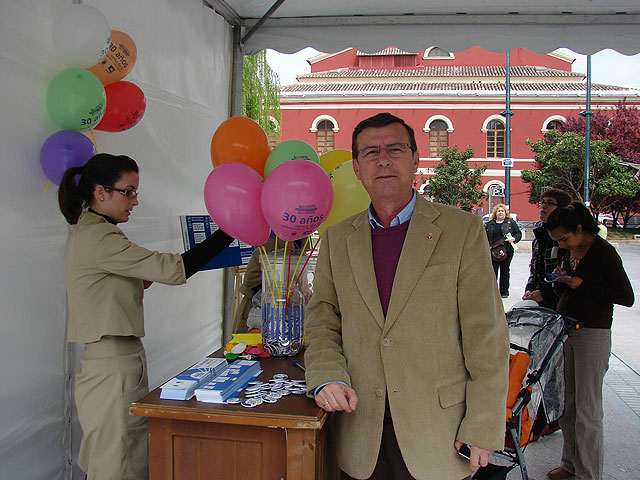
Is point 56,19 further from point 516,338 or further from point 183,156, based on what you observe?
point 516,338

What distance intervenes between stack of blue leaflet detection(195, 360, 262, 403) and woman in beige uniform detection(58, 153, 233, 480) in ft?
1.36

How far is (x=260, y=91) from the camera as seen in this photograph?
8688 mm

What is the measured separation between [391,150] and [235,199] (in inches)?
32.1

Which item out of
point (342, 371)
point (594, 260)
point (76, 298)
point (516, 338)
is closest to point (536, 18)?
point (594, 260)

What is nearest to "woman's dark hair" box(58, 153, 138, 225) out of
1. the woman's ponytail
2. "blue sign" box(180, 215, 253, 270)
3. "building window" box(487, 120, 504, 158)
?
the woman's ponytail

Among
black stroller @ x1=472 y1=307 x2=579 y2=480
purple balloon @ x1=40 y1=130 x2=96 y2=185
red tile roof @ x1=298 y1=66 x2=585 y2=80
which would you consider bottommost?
black stroller @ x1=472 y1=307 x2=579 y2=480

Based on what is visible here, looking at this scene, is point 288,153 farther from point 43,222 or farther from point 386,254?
point 43,222

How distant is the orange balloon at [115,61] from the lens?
2.27 metres

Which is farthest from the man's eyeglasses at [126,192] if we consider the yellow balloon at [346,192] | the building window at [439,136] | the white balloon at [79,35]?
the building window at [439,136]

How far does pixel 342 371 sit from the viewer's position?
5.01ft

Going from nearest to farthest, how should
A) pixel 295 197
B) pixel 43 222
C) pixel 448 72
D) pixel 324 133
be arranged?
pixel 295 197, pixel 43 222, pixel 324 133, pixel 448 72

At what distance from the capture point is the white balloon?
2041mm

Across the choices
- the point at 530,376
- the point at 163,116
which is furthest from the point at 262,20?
the point at 530,376

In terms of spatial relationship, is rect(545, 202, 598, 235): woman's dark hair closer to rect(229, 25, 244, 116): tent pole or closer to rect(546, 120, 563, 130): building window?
rect(229, 25, 244, 116): tent pole
